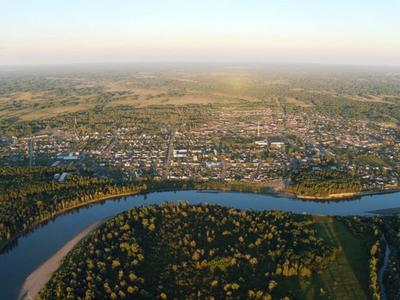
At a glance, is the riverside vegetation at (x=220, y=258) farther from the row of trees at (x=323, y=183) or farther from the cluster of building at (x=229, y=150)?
the cluster of building at (x=229, y=150)

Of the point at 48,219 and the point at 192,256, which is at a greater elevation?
the point at 192,256

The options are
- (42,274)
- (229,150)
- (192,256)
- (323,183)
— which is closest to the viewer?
(42,274)

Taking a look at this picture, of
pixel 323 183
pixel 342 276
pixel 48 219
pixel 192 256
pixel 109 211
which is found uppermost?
pixel 192 256

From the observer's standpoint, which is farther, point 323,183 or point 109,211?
Result: point 323,183

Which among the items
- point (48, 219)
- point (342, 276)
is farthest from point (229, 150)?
point (342, 276)

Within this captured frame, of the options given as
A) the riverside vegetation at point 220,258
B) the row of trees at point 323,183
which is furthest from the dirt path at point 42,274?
the row of trees at point 323,183

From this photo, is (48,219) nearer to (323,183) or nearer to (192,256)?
(192,256)

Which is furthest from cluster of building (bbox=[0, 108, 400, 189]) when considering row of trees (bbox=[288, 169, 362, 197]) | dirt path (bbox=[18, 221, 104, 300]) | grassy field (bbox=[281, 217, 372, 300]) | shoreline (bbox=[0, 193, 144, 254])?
dirt path (bbox=[18, 221, 104, 300])
